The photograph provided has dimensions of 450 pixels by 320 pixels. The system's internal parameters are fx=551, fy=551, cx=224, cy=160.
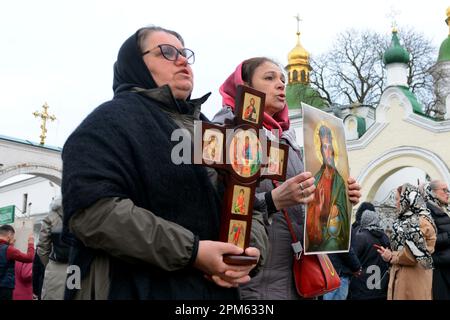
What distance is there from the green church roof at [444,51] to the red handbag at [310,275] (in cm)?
2926

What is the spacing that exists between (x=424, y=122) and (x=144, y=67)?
2063 centimetres

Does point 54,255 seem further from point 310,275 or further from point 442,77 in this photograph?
point 442,77

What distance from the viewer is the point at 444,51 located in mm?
29516

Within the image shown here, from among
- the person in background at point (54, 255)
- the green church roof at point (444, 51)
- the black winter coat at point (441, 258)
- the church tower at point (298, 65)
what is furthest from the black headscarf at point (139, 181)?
the church tower at point (298, 65)

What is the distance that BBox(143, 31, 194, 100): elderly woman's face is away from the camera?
7.01 feet

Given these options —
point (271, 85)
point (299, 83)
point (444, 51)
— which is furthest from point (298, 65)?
point (271, 85)

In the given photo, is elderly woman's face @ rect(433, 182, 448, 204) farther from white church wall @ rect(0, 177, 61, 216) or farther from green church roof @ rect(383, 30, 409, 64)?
white church wall @ rect(0, 177, 61, 216)

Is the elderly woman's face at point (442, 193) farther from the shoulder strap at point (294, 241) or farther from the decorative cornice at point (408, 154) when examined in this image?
the decorative cornice at point (408, 154)

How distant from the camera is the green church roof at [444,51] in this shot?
29.2 m

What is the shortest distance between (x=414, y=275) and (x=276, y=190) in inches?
116

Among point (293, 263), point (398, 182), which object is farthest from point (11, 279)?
point (398, 182)

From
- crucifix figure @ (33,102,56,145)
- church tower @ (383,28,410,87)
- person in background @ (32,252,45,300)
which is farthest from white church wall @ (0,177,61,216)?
person in background @ (32,252,45,300)

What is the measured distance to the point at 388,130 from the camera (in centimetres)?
2230

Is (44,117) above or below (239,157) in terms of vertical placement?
above
